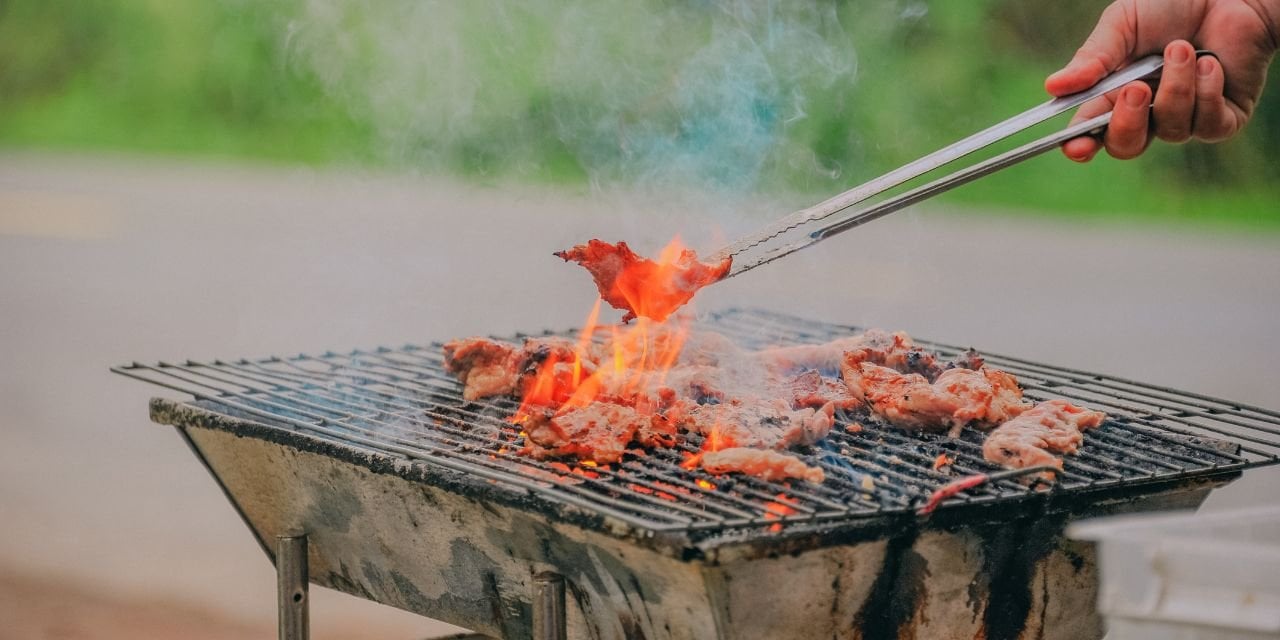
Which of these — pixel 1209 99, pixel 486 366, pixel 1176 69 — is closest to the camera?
pixel 1176 69

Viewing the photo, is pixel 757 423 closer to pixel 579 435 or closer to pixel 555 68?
pixel 579 435

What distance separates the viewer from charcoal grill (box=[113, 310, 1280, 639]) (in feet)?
9.06

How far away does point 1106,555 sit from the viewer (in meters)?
2.64

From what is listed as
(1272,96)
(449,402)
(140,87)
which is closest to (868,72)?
(1272,96)

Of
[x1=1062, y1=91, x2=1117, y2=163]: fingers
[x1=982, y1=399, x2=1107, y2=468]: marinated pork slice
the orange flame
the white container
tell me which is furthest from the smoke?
the white container

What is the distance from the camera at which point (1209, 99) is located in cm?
376

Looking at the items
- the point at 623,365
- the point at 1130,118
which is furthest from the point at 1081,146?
the point at 623,365

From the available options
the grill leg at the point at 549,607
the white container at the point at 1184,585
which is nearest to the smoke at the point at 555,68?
the grill leg at the point at 549,607

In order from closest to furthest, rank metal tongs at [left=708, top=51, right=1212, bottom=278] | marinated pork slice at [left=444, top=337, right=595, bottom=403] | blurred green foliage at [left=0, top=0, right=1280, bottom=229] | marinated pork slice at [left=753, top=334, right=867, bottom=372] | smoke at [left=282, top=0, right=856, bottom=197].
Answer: metal tongs at [left=708, top=51, right=1212, bottom=278]
marinated pork slice at [left=444, top=337, right=595, bottom=403]
marinated pork slice at [left=753, top=334, right=867, bottom=372]
smoke at [left=282, top=0, right=856, bottom=197]
blurred green foliage at [left=0, top=0, right=1280, bottom=229]

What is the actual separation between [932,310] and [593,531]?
821 cm

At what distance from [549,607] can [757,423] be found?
0.70m

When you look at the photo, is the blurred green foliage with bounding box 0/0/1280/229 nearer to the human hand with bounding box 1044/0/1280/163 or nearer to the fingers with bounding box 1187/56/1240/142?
the human hand with bounding box 1044/0/1280/163

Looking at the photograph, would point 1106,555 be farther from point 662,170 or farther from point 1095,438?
point 662,170

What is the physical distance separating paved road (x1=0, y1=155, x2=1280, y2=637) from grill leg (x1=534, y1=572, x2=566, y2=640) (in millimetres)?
2153
